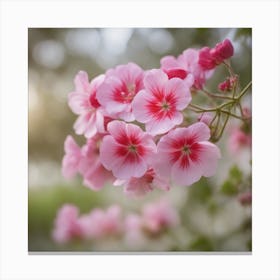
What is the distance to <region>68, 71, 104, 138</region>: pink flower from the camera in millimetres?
1150

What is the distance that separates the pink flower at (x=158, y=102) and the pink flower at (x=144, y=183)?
0.42 feet

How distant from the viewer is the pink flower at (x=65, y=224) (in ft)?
5.30

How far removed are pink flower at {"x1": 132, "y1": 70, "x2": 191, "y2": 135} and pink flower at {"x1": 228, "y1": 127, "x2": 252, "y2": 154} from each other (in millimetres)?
563

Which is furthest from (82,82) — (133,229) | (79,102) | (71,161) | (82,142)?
(133,229)

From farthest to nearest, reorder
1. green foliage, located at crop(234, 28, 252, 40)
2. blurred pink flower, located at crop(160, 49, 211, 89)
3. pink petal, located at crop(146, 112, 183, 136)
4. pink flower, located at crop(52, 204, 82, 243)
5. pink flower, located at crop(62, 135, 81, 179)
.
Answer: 1. pink flower, located at crop(52, 204, 82, 243)
2. green foliage, located at crop(234, 28, 252, 40)
3. pink flower, located at crop(62, 135, 81, 179)
4. blurred pink flower, located at crop(160, 49, 211, 89)
5. pink petal, located at crop(146, 112, 183, 136)

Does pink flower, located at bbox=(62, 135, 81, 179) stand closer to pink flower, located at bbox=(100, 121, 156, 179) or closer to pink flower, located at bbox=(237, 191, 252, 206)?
pink flower, located at bbox=(100, 121, 156, 179)

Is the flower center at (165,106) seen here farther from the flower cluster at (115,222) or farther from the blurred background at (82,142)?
the flower cluster at (115,222)

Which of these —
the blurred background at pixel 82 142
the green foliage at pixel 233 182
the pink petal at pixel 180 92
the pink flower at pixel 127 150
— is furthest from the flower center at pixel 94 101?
the green foliage at pixel 233 182

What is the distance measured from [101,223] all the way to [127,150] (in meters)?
0.63

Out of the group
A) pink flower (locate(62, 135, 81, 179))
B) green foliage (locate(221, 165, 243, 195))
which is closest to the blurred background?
green foliage (locate(221, 165, 243, 195))
